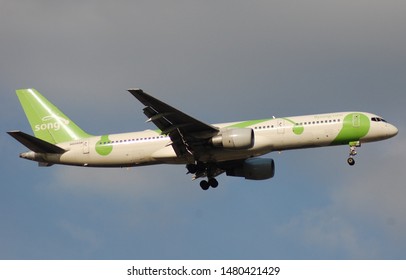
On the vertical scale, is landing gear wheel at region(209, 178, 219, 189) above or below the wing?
below

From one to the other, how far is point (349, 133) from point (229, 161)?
9.94 m

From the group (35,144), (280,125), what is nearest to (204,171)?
(280,125)

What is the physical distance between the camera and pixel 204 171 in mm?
62844

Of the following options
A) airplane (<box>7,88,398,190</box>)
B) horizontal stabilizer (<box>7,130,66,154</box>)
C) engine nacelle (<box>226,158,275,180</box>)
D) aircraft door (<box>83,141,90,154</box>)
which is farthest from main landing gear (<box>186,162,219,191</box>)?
horizontal stabilizer (<box>7,130,66,154</box>)

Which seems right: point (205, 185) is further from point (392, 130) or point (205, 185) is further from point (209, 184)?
point (392, 130)

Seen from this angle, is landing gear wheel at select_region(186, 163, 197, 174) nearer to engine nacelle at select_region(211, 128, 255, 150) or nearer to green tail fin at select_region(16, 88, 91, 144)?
engine nacelle at select_region(211, 128, 255, 150)

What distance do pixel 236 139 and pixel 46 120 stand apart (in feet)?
52.7

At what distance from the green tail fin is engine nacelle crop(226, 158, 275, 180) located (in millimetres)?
11114

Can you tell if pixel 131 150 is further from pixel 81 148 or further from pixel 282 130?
pixel 282 130

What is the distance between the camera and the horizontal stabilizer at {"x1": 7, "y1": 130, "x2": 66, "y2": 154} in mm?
59194

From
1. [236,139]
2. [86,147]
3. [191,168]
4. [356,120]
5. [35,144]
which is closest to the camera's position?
[236,139]
